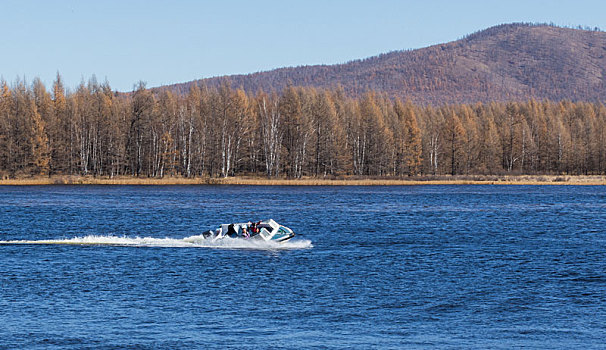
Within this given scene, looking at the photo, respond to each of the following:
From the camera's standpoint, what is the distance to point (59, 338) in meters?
23.7

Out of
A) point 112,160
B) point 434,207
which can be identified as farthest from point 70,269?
point 112,160

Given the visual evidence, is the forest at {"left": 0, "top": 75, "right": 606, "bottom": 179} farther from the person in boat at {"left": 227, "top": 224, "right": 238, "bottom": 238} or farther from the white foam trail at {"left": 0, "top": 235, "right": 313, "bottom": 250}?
the person in boat at {"left": 227, "top": 224, "right": 238, "bottom": 238}

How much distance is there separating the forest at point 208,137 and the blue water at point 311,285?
58560 mm

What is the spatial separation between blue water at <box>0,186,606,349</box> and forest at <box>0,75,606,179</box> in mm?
58560

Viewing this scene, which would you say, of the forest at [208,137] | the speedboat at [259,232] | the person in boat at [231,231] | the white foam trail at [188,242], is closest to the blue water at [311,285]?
the white foam trail at [188,242]

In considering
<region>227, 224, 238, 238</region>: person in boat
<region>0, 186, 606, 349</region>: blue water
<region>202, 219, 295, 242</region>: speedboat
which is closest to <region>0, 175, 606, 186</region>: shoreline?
<region>0, 186, 606, 349</region>: blue water

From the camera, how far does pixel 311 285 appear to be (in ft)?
108

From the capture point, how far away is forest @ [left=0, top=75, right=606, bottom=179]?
122688mm

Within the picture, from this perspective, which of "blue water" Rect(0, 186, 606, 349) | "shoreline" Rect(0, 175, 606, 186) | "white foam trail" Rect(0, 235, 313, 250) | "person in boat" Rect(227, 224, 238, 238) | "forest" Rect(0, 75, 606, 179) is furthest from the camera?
"forest" Rect(0, 75, 606, 179)

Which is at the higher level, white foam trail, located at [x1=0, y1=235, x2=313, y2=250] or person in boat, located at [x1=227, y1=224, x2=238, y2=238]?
person in boat, located at [x1=227, y1=224, x2=238, y2=238]

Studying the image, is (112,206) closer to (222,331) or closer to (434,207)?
(434,207)

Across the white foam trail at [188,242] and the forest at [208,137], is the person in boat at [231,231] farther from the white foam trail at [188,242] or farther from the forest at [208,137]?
the forest at [208,137]

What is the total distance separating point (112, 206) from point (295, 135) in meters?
56.7

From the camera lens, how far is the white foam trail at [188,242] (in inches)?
1796
